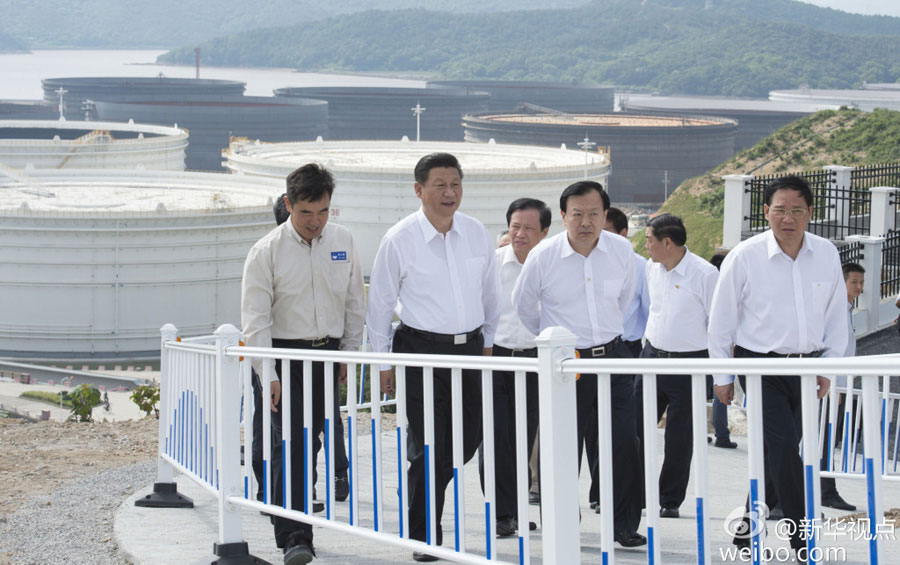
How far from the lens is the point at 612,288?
19.0ft

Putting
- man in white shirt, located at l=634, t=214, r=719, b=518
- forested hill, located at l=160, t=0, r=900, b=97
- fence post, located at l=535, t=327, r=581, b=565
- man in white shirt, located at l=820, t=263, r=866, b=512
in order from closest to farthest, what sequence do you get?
fence post, located at l=535, t=327, r=581, b=565 → man in white shirt, located at l=820, t=263, r=866, b=512 → man in white shirt, located at l=634, t=214, r=719, b=518 → forested hill, located at l=160, t=0, r=900, b=97

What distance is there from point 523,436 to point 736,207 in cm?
1481

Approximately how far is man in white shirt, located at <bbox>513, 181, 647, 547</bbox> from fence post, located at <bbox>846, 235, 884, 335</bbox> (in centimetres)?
913

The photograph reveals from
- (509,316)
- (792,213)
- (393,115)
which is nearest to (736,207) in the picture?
(509,316)

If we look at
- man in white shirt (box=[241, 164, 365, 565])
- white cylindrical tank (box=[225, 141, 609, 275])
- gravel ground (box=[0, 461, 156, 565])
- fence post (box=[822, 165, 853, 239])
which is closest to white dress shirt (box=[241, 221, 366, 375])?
man in white shirt (box=[241, 164, 365, 565])

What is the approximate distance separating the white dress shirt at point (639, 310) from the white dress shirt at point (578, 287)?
0.92 m

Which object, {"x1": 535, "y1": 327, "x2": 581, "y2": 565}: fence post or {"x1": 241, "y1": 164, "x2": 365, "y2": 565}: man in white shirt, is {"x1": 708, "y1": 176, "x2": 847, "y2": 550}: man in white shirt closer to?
{"x1": 535, "y1": 327, "x2": 581, "y2": 565}: fence post

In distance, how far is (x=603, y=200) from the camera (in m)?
5.73

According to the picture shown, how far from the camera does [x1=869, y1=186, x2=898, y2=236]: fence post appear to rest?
1625 cm

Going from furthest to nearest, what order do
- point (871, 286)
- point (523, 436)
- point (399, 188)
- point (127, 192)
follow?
point (399, 188) < point (127, 192) < point (871, 286) < point (523, 436)

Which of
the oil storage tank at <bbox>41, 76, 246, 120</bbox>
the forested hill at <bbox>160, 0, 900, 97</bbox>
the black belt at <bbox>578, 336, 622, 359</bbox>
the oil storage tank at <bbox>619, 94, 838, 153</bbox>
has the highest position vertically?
A: the forested hill at <bbox>160, 0, 900, 97</bbox>

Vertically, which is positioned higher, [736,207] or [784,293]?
[736,207]

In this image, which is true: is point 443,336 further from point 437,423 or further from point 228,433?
point 228,433

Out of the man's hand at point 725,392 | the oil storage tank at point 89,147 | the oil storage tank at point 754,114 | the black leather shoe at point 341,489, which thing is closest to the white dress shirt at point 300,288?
the black leather shoe at point 341,489
